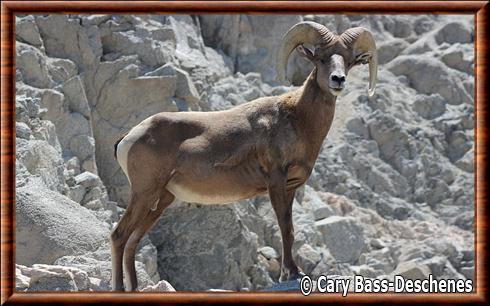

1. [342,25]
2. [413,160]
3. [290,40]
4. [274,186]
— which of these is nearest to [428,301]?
[274,186]

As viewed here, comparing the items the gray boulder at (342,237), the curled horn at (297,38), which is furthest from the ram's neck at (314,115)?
the gray boulder at (342,237)

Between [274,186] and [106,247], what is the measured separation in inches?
250

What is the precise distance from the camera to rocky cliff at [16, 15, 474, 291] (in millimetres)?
20469

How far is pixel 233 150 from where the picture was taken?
13750 mm

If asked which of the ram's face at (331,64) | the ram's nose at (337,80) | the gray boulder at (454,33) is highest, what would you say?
the gray boulder at (454,33)

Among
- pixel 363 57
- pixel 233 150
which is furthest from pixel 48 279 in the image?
pixel 363 57

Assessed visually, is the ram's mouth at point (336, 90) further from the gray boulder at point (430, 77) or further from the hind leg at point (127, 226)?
the gray boulder at point (430, 77)

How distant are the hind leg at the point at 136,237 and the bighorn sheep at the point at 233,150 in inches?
0.6

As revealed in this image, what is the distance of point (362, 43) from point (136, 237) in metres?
4.48

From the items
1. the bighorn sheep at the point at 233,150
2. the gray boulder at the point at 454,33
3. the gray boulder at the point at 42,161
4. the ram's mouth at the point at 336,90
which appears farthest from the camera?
the gray boulder at the point at 454,33

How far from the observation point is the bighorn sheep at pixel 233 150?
44.6ft

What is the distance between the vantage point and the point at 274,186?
13406 millimetres

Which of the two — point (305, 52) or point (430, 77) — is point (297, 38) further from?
point (430, 77)

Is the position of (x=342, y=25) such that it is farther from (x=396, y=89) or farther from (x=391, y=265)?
(x=391, y=265)
